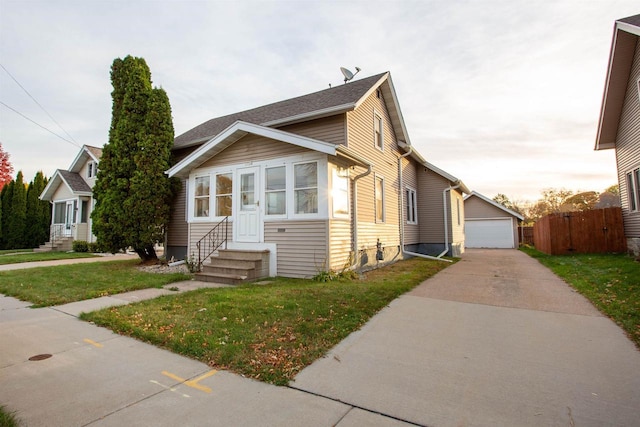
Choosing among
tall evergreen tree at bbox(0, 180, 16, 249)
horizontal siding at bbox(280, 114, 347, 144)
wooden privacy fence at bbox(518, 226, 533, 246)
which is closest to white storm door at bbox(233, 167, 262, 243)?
horizontal siding at bbox(280, 114, 347, 144)

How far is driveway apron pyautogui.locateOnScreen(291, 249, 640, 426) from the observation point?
245 cm

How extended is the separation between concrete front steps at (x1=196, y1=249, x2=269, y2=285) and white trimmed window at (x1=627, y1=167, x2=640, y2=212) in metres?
13.3

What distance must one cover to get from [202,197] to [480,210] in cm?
2296

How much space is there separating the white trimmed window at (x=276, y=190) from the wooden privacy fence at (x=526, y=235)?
2663 centimetres

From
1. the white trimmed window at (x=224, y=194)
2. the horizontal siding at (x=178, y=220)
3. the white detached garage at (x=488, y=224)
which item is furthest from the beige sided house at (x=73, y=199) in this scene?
the white detached garage at (x=488, y=224)

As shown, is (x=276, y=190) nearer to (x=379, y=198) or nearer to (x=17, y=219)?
(x=379, y=198)

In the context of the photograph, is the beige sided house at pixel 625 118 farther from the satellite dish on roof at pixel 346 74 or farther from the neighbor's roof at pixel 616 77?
the satellite dish on roof at pixel 346 74

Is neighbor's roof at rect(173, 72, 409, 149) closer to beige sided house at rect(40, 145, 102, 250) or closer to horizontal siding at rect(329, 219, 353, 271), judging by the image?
horizontal siding at rect(329, 219, 353, 271)

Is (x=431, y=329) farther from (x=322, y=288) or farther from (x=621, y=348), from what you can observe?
(x=322, y=288)

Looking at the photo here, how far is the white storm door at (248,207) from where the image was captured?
923cm

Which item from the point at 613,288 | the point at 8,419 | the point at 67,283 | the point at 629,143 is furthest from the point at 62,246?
the point at 629,143

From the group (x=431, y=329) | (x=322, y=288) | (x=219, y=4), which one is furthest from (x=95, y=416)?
(x=219, y=4)

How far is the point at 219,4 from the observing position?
9.27 metres

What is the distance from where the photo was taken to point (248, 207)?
9469 mm
